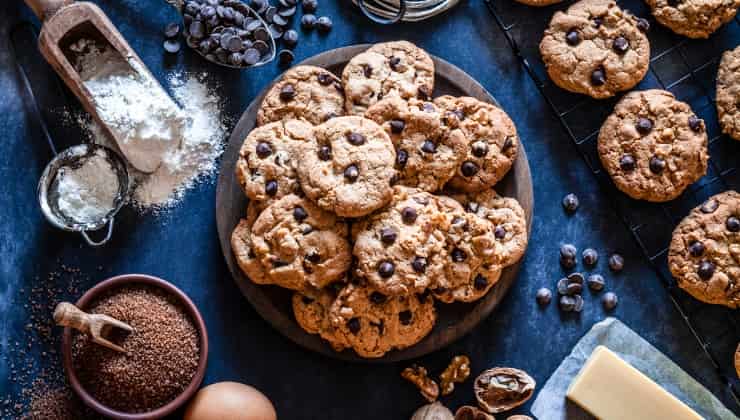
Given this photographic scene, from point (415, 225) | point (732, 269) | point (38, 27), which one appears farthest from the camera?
point (38, 27)

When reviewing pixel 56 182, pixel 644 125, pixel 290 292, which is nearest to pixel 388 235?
pixel 290 292

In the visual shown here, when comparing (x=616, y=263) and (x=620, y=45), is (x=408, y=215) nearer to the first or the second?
(x=616, y=263)

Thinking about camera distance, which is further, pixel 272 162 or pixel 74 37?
pixel 74 37

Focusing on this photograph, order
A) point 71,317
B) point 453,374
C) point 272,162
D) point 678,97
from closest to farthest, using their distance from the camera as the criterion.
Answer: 1. point 71,317
2. point 272,162
3. point 453,374
4. point 678,97

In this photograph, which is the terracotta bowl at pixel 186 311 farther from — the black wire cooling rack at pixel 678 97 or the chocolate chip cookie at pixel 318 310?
the black wire cooling rack at pixel 678 97

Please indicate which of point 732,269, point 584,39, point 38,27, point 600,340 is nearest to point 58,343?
point 38,27

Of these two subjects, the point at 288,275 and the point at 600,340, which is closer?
the point at 288,275

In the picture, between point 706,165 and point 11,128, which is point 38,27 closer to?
point 11,128
